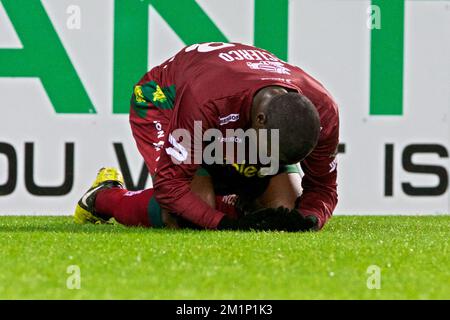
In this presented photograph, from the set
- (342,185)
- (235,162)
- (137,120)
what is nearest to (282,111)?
(235,162)

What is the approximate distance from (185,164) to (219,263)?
0.95 m

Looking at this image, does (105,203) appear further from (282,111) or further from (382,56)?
(382,56)

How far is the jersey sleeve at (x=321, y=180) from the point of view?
15.4ft

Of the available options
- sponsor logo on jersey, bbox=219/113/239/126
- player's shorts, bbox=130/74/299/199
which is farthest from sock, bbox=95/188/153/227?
sponsor logo on jersey, bbox=219/113/239/126

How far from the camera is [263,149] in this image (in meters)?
4.28

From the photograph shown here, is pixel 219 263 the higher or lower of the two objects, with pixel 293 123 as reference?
lower

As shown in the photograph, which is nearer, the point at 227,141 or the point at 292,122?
the point at 292,122

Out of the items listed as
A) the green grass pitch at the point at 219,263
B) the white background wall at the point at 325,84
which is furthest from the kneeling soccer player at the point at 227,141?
the white background wall at the point at 325,84

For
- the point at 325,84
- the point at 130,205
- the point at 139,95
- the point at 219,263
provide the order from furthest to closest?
the point at 325,84, the point at 139,95, the point at 130,205, the point at 219,263

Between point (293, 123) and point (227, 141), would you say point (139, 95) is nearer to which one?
point (227, 141)

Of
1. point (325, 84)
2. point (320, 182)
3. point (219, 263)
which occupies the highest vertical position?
point (325, 84)

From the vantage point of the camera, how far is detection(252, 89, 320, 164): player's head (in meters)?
4.18

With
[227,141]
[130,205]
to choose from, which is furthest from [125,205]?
[227,141]

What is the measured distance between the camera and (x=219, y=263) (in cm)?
364
